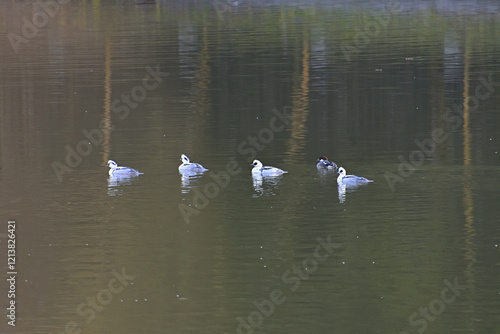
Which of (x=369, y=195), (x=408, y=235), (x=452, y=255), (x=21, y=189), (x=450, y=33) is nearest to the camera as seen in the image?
(x=452, y=255)

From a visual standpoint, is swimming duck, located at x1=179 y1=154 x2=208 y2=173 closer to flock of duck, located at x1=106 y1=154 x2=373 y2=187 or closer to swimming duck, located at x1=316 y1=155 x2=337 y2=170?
flock of duck, located at x1=106 y1=154 x2=373 y2=187

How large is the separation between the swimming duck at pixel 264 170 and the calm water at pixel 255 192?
331 mm

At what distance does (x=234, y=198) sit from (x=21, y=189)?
4.91 m

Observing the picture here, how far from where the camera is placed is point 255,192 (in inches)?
973

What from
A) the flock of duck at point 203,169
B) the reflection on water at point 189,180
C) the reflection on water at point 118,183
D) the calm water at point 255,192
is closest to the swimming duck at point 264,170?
the flock of duck at point 203,169

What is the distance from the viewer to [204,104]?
3788cm

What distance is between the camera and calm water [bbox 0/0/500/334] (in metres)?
17.1

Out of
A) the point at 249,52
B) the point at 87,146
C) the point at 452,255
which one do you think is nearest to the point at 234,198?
the point at 452,255

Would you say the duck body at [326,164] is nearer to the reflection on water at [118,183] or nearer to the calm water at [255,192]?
the calm water at [255,192]

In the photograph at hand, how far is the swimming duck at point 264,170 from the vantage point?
84.8 ft

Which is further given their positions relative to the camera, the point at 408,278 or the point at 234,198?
the point at 234,198

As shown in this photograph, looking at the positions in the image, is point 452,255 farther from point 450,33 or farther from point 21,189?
point 450,33

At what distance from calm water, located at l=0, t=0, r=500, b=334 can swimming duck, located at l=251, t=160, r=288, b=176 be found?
331 mm

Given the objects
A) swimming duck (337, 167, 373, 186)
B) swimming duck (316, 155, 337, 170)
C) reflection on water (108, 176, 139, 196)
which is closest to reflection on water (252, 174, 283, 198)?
swimming duck (316, 155, 337, 170)
